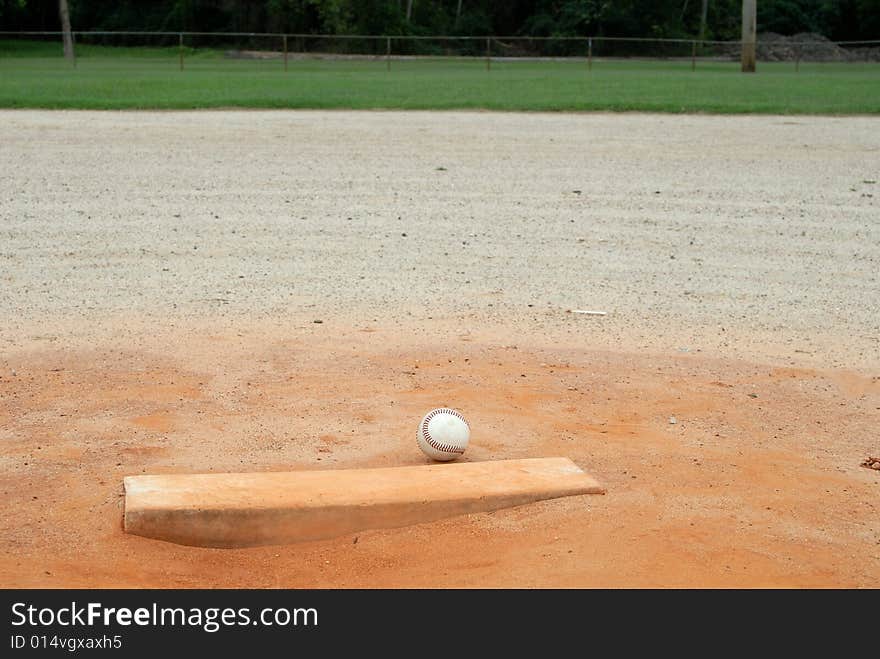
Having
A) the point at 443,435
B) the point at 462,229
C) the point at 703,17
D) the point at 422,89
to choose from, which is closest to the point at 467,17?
the point at 703,17

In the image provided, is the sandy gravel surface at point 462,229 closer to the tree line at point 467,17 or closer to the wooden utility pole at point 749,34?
the wooden utility pole at point 749,34

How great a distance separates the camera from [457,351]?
25.0ft

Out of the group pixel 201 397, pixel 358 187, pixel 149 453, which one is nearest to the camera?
pixel 149 453

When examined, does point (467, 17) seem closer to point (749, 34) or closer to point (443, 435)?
point (749, 34)

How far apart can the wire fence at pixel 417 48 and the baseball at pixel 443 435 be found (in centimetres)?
4266

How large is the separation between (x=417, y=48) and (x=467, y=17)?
1298 cm

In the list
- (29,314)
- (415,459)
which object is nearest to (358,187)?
(29,314)

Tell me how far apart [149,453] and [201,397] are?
0.88 m

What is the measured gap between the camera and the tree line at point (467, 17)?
61.0 metres

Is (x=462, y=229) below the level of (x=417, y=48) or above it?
below

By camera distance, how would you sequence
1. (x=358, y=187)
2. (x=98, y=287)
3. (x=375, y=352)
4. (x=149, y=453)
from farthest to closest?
(x=358, y=187), (x=98, y=287), (x=375, y=352), (x=149, y=453)

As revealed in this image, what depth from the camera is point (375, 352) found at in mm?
7555

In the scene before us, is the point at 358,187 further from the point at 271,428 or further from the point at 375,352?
the point at 271,428

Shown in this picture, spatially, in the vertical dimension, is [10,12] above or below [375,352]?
above
